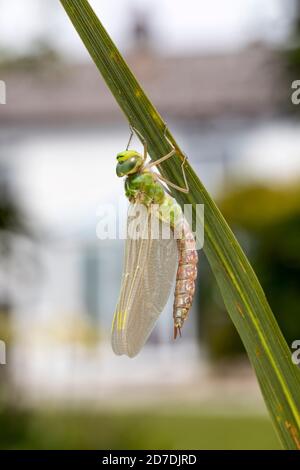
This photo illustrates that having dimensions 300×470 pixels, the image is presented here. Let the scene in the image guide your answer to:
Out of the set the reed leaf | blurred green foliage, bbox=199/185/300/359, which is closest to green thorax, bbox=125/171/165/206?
the reed leaf

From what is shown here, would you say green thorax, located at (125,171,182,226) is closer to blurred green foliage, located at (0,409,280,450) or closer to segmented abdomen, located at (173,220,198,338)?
segmented abdomen, located at (173,220,198,338)

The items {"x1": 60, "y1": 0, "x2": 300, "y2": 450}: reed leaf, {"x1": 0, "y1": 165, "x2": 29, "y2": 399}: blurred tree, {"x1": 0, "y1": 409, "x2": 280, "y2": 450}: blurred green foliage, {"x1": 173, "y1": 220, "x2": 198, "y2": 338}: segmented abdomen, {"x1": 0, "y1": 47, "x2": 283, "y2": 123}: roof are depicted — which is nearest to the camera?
{"x1": 60, "y1": 0, "x2": 300, "y2": 450}: reed leaf

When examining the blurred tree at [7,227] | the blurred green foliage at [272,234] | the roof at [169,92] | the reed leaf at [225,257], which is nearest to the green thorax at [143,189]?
the reed leaf at [225,257]

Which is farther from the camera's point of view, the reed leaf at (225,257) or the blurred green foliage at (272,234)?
the blurred green foliage at (272,234)

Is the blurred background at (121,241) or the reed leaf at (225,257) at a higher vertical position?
the blurred background at (121,241)

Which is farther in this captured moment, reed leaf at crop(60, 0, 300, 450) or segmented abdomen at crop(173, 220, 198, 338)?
segmented abdomen at crop(173, 220, 198, 338)

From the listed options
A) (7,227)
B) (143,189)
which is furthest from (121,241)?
(143,189)

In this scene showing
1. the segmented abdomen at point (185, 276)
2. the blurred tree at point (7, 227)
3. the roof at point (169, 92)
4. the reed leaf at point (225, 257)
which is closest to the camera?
the reed leaf at point (225, 257)

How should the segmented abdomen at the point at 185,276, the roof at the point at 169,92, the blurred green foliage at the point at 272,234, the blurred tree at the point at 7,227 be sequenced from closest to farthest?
the segmented abdomen at the point at 185,276 → the blurred tree at the point at 7,227 → the blurred green foliage at the point at 272,234 → the roof at the point at 169,92

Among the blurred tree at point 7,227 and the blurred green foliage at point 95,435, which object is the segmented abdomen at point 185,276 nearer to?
the blurred green foliage at point 95,435
